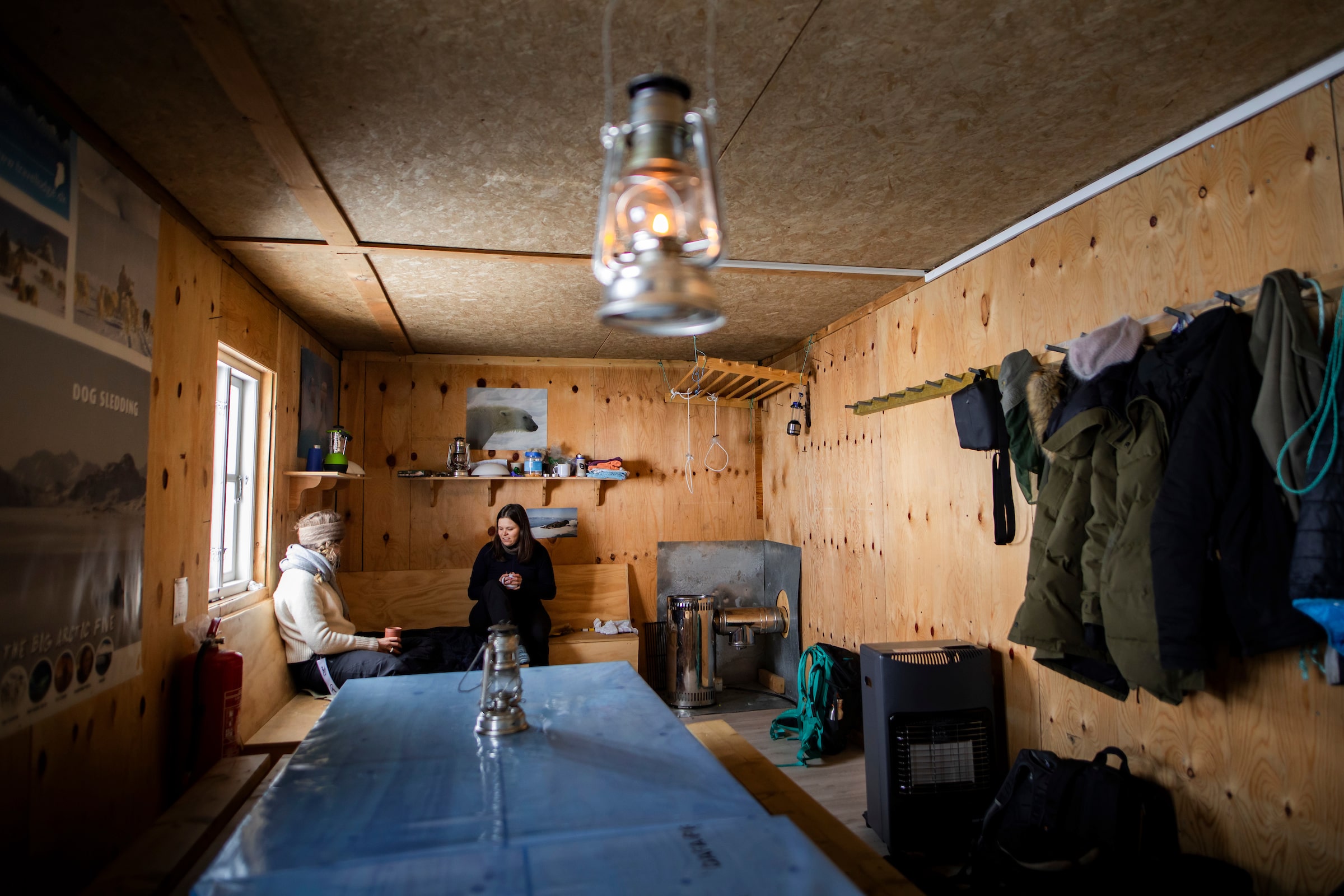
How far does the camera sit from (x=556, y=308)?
13.4 feet

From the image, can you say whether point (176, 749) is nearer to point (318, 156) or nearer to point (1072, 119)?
point (318, 156)

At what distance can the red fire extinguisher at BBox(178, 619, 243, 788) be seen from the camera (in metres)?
2.64

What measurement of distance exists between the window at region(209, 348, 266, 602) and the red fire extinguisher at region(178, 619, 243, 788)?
0.54m

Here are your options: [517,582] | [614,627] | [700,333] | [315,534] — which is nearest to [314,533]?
[315,534]

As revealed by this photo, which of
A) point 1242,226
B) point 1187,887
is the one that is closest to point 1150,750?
point 1187,887

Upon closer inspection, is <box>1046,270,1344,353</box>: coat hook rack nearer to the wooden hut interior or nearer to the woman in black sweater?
the wooden hut interior

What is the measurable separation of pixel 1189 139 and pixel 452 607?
4.55m

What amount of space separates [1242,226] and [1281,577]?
927 millimetres

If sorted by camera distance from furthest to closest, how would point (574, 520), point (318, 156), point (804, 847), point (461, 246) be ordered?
point (574, 520), point (461, 246), point (318, 156), point (804, 847)

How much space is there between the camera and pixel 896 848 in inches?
111

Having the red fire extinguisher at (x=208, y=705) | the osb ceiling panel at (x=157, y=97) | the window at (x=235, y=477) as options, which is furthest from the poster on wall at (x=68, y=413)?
the window at (x=235, y=477)

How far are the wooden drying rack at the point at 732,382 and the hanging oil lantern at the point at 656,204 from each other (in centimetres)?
300

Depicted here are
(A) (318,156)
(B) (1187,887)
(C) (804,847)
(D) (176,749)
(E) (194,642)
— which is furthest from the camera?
(E) (194,642)

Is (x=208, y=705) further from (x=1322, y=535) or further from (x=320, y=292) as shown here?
(x=1322, y=535)
